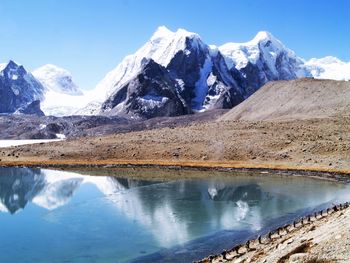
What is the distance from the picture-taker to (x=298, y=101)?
113750 millimetres

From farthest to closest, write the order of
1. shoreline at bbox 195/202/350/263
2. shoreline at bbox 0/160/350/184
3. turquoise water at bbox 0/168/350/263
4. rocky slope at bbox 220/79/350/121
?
rocky slope at bbox 220/79/350/121
shoreline at bbox 0/160/350/184
turquoise water at bbox 0/168/350/263
shoreline at bbox 195/202/350/263

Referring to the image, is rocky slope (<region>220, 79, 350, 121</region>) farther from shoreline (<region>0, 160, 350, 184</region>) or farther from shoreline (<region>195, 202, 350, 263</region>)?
shoreline (<region>195, 202, 350, 263</region>)

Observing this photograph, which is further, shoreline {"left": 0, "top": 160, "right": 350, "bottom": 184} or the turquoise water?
shoreline {"left": 0, "top": 160, "right": 350, "bottom": 184}

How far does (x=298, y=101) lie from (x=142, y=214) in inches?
3251

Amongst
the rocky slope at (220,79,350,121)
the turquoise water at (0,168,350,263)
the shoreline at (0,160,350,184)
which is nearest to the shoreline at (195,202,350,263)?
the turquoise water at (0,168,350,263)

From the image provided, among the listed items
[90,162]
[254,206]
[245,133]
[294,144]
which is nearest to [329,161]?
[294,144]

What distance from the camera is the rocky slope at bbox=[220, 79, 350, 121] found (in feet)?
340

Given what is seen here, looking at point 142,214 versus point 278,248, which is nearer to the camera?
point 278,248

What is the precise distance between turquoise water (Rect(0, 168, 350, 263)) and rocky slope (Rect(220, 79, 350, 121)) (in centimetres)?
4553

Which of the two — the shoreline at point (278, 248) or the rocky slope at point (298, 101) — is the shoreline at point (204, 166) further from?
the rocky slope at point (298, 101)

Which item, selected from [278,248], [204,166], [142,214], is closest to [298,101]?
[204,166]

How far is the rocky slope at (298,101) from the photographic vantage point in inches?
4077

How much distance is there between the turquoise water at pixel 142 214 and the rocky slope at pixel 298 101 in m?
45.5

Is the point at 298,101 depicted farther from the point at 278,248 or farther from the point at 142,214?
the point at 278,248
